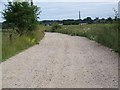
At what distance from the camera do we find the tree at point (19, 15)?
120ft

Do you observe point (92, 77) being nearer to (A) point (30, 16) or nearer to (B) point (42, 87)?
(B) point (42, 87)

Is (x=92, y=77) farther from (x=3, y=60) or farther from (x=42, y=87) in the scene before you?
(x=3, y=60)

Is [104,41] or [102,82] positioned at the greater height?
[102,82]

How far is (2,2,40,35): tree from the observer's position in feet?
120

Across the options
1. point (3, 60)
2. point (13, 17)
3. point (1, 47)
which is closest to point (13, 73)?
point (3, 60)

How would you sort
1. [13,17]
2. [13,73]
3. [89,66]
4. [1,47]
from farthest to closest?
[13,17] < [1,47] < [89,66] < [13,73]

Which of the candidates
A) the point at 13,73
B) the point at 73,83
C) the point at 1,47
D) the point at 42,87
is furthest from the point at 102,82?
the point at 1,47

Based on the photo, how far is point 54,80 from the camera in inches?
494

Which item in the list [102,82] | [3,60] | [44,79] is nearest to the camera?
[102,82]

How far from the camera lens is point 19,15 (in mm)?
36688

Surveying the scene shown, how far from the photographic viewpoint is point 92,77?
13.1m

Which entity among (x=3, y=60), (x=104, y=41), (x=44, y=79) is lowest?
(x=104, y=41)

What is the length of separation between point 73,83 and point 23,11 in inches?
1015

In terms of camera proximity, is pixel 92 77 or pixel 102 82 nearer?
pixel 102 82
